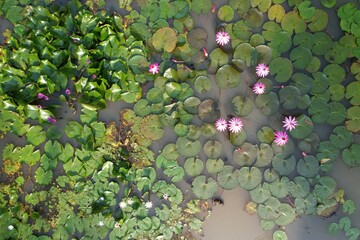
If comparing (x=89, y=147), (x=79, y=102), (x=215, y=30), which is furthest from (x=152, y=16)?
(x=89, y=147)

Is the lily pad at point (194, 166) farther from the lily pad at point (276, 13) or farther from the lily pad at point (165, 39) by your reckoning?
the lily pad at point (276, 13)

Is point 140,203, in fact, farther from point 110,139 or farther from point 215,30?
point 215,30

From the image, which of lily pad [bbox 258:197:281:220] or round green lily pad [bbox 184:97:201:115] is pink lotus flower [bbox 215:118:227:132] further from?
lily pad [bbox 258:197:281:220]

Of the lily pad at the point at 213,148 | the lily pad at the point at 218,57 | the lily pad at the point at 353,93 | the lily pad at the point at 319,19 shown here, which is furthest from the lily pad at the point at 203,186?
the lily pad at the point at 319,19

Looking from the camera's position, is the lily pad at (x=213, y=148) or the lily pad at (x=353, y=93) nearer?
the lily pad at (x=353, y=93)

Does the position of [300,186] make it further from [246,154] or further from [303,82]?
[303,82]
